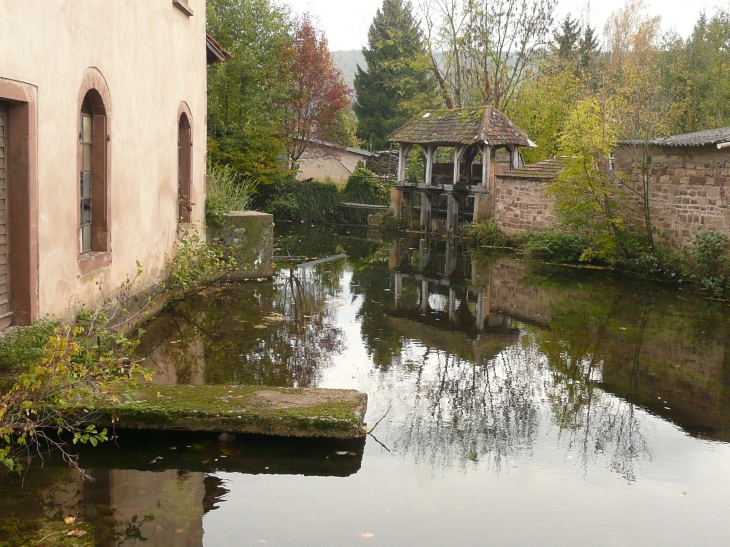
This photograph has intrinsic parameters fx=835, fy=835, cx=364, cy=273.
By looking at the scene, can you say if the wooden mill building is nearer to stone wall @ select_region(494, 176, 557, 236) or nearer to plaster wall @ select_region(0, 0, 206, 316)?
stone wall @ select_region(494, 176, 557, 236)

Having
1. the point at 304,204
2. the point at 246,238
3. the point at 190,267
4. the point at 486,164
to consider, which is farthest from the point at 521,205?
the point at 190,267

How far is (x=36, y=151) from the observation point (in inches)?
262

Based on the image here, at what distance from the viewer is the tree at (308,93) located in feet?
118

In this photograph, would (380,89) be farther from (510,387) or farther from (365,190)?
(510,387)

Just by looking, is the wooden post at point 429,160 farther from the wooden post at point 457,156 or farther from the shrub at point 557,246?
the shrub at point 557,246

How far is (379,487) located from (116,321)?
182 inches

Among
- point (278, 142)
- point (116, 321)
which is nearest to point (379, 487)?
point (116, 321)

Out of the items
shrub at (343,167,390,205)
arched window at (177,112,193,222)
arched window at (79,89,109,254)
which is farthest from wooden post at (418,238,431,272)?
arched window at (79,89,109,254)

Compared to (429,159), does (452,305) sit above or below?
below

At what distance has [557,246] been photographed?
19422 mm

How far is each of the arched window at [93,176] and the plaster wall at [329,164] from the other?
31248mm

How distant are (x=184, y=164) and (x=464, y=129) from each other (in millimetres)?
13798

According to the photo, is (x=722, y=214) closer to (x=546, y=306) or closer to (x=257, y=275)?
(x=546, y=306)

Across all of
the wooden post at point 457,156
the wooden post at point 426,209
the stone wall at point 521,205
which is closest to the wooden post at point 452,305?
the stone wall at point 521,205
